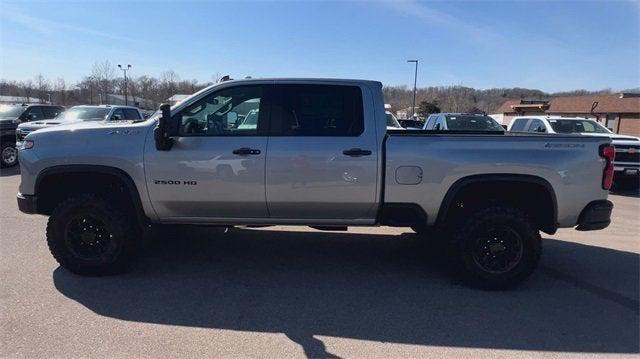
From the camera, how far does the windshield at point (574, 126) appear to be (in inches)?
507

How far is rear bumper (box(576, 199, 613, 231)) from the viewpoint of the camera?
4.42 m

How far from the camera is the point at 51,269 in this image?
479 centimetres

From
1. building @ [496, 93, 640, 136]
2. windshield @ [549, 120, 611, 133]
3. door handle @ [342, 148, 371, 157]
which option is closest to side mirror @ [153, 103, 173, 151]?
door handle @ [342, 148, 371, 157]

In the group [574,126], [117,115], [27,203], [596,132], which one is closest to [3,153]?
[117,115]

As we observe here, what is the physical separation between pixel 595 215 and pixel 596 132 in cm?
1028

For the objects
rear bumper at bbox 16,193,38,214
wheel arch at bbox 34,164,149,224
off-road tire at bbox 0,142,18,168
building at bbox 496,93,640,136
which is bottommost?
off-road tire at bbox 0,142,18,168

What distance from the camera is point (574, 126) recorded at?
13.0 metres

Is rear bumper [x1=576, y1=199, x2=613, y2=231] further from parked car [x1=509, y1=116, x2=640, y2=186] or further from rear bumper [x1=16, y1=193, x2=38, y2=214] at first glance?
parked car [x1=509, y1=116, x2=640, y2=186]

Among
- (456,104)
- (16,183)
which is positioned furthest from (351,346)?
(456,104)

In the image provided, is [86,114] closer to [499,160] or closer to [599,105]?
[499,160]

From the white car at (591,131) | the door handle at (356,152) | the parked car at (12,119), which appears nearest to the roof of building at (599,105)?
the white car at (591,131)

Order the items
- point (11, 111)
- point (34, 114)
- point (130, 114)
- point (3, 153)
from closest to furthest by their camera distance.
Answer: point (3, 153) → point (130, 114) → point (11, 111) → point (34, 114)

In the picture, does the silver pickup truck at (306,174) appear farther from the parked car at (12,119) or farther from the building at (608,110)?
the building at (608,110)

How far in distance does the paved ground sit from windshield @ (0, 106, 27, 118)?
417 inches
